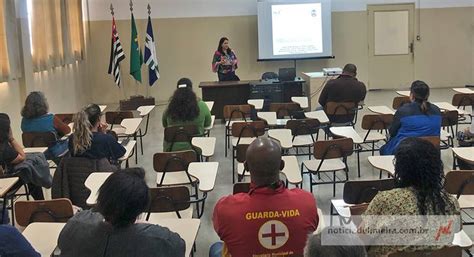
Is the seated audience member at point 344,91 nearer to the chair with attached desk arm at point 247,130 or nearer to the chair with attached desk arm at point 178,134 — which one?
the chair with attached desk arm at point 247,130

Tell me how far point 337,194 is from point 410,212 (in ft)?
9.53

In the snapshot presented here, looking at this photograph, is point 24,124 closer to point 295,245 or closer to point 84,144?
point 84,144

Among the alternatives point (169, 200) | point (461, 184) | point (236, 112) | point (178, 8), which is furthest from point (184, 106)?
point (178, 8)

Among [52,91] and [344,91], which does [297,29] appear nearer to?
[344,91]

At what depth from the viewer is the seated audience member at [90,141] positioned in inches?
160

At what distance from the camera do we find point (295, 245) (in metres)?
2.32

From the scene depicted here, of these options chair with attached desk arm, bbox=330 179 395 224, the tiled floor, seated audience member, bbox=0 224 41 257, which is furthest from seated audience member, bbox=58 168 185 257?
the tiled floor

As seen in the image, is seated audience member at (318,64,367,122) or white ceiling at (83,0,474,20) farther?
white ceiling at (83,0,474,20)

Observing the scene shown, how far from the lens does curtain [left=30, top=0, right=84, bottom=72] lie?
7.96 meters

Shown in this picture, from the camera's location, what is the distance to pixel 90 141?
4082 millimetres

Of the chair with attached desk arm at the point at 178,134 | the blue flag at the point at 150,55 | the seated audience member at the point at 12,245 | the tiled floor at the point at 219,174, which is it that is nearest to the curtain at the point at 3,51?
the tiled floor at the point at 219,174

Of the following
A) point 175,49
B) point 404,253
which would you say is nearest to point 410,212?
point 404,253

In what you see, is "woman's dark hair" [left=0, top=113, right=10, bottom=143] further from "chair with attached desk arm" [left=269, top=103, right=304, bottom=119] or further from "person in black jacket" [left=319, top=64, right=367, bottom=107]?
"person in black jacket" [left=319, top=64, right=367, bottom=107]

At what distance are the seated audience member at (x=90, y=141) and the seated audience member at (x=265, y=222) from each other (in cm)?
204
